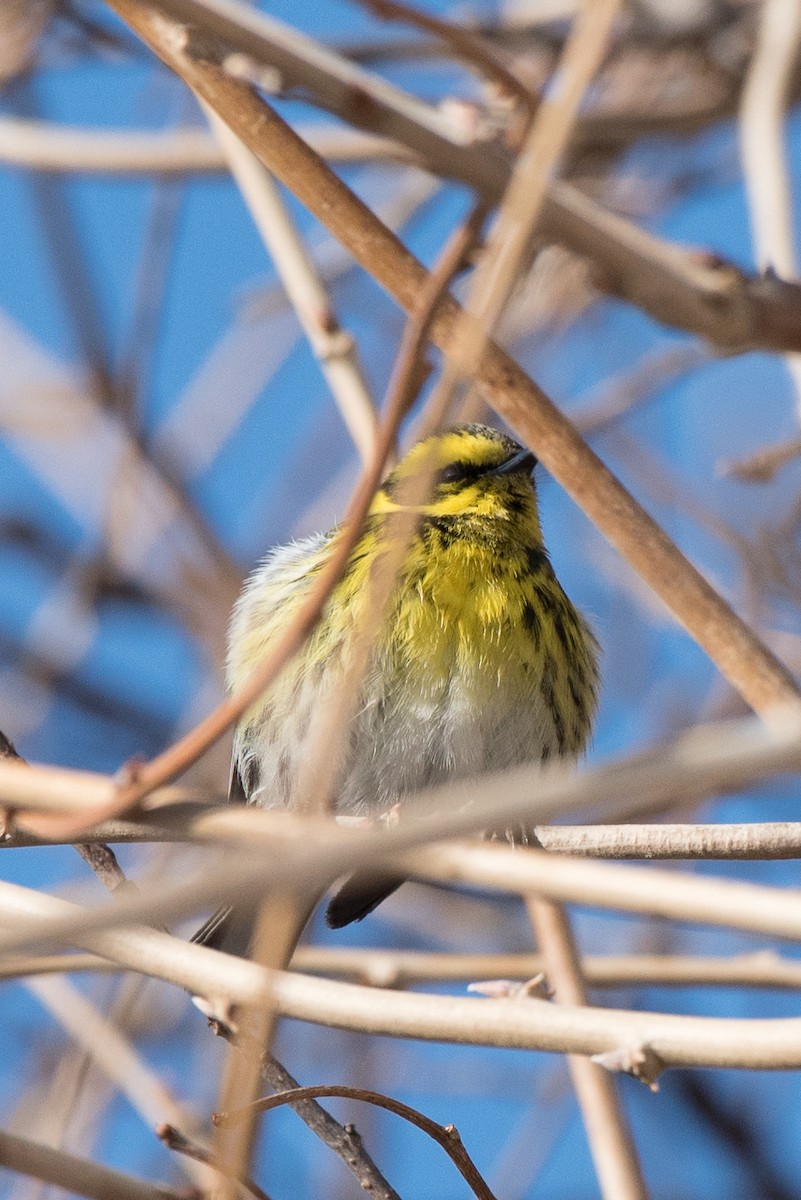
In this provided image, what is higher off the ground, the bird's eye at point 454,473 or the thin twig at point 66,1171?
the bird's eye at point 454,473

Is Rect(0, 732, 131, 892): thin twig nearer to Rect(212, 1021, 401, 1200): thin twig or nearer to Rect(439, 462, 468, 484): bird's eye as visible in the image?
Rect(212, 1021, 401, 1200): thin twig

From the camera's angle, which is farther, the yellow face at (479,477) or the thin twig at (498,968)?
the yellow face at (479,477)

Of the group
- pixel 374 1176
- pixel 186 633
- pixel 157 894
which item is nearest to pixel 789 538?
pixel 186 633

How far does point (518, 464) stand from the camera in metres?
3.75

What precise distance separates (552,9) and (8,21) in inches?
64.5

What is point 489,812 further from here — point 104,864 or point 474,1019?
point 104,864

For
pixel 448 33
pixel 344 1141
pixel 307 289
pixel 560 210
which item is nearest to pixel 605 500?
pixel 560 210

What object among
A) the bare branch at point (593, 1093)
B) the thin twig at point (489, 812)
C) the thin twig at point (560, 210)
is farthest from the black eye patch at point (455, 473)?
the thin twig at point (489, 812)

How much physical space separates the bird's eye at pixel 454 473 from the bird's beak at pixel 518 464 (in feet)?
0.21

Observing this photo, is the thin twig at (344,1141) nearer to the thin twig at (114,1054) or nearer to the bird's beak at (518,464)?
the thin twig at (114,1054)

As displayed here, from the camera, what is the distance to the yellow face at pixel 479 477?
11.9ft

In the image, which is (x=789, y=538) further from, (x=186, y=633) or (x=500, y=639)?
(x=186, y=633)

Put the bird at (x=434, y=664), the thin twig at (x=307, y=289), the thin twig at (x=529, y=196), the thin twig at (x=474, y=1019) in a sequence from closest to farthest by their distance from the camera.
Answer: the thin twig at (x=529, y=196)
the thin twig at (x=474, y=1019)
the thin twig at (x=307, y=289)
the bird at (x=434, y=664)

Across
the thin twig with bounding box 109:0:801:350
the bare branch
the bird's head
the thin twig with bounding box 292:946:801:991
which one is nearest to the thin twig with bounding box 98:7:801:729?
the thin twig with bounding box 109:0:801:350
